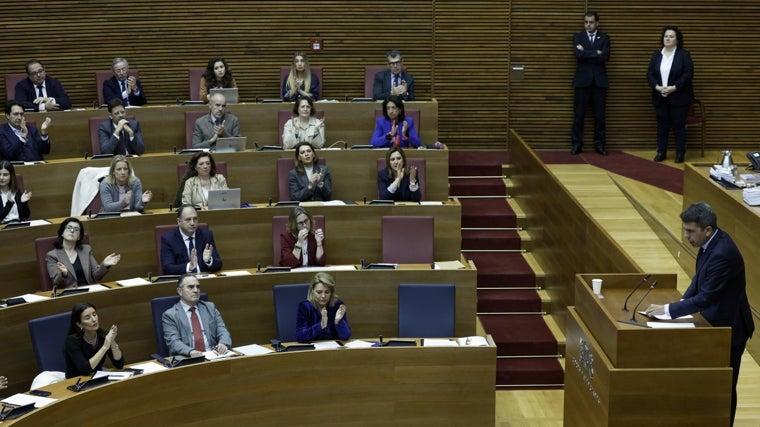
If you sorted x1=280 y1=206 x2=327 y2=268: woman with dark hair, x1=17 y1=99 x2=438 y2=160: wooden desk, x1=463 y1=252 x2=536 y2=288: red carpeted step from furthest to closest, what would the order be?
x1=17 y1=99 x2=438 y2=160: wooden desk
x1=463 y1=252 x2=536 y2=288: red carpeted step
x1=280 y1=206 x2=327 y2=268: woman with dark hair

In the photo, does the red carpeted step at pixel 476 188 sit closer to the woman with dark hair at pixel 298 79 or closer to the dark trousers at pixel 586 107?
the dark trousers at pixel 586 107

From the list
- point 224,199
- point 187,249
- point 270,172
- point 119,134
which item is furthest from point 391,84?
point 187,249

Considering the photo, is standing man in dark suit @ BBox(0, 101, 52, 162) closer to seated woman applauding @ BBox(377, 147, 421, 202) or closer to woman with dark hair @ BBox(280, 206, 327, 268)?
woman with dark hair @ BBox(280, 206, 327, 268)

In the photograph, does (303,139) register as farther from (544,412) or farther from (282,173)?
(544,412)

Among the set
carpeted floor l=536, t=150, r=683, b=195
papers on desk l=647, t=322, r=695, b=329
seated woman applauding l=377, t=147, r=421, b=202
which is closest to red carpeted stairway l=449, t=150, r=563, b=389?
carpeted floor l=536, t=150, r=683, b=195

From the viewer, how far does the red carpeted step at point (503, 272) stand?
6.75 metres

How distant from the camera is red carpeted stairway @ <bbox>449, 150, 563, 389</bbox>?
243 inches

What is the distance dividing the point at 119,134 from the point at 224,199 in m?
1.13

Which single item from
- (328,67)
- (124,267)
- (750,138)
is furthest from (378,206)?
(750,138)

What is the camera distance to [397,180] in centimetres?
618

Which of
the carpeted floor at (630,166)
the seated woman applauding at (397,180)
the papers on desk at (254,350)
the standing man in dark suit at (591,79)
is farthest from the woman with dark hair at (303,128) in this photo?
the standing man in dark suit at (591,79)

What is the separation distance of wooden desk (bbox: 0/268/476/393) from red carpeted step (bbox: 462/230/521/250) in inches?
63.5

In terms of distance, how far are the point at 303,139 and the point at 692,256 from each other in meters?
2.37

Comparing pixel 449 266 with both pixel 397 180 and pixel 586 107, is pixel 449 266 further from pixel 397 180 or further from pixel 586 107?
pixel 586 107
